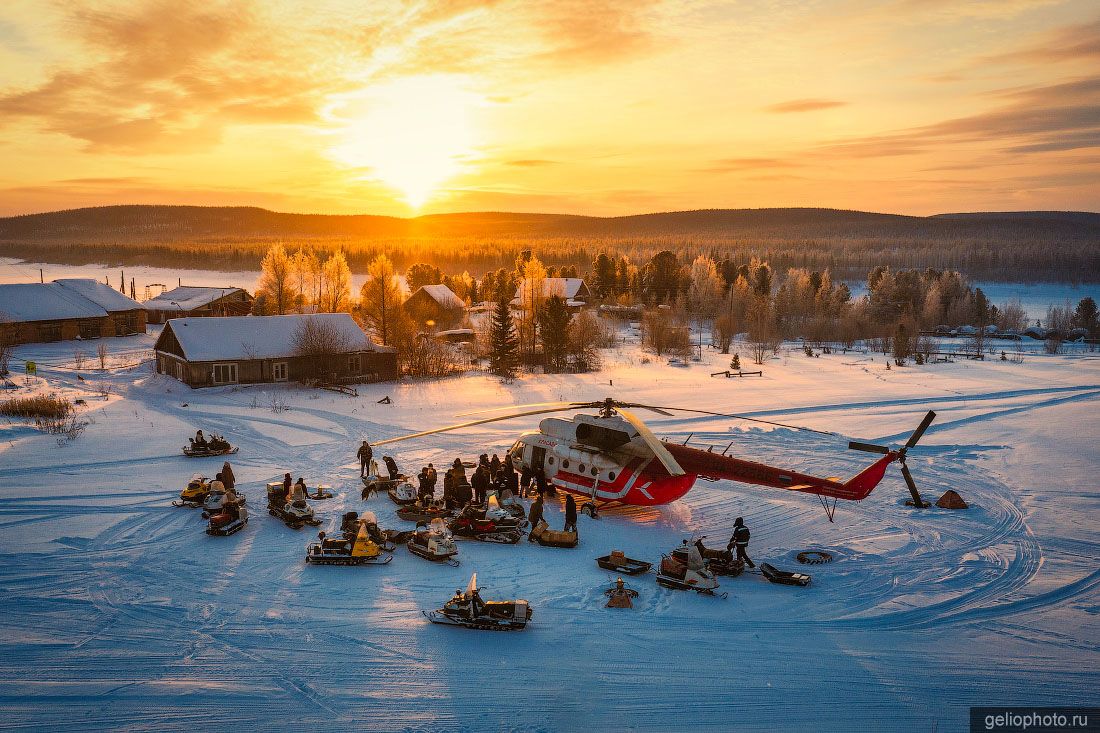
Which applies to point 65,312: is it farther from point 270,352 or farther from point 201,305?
point 270,352

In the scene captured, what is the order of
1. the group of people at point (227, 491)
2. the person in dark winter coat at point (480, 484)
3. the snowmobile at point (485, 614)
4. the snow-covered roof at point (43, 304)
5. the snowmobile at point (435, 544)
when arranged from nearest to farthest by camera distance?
the snowmobile at point (485, 614)
the snowmobile at point (435, 544)
the group of people at point (227, 491)
the person in dark winter coat at point (480, 484)
the snow-covered roof at point (43, 304)

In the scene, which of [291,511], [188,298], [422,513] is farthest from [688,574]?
[188,298]

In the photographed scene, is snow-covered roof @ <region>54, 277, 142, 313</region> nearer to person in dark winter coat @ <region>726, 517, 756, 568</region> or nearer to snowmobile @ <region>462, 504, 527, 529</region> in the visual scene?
snowmobile @ <region>462, 504, 527, 529</region>

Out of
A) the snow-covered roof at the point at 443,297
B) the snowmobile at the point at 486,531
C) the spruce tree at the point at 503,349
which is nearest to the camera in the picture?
the snowmobile at the point at 486,531

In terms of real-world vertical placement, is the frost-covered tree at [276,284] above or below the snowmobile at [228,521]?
above

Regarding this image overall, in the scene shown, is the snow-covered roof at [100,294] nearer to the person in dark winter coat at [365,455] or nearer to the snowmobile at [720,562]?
the person in dark winter coat at [365,455]

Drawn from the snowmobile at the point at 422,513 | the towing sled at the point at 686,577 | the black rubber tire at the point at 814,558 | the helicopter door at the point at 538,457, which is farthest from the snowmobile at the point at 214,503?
the black rubber tire at the point at 814,558

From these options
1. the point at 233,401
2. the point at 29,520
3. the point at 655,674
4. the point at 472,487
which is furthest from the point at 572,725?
the point at 233,401

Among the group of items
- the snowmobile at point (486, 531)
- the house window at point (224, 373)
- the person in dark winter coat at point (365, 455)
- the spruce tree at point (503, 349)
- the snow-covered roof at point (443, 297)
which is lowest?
the snowmobile at point (486, 531)
